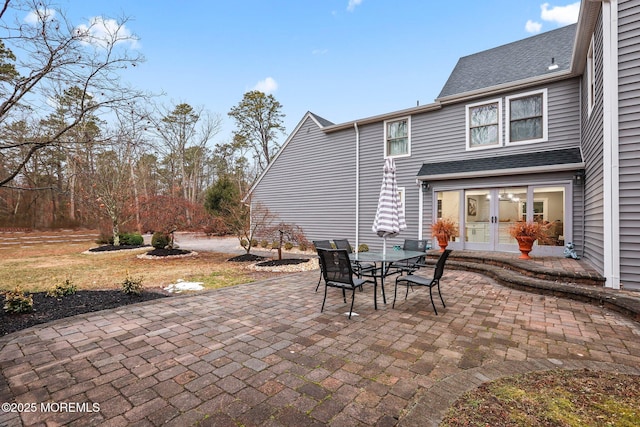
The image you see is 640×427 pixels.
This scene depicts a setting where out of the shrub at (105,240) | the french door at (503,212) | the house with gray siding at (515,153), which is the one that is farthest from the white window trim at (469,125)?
the shrub at (105,240)

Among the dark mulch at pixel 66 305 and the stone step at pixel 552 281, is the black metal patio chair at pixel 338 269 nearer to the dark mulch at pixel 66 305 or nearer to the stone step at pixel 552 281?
the dark mulch at pixel 66 305

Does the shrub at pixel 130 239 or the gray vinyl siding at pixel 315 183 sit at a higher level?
the gray vinyl siding at pixel 315 183

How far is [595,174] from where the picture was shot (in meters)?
5.80

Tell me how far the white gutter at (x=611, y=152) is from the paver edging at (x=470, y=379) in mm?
3081

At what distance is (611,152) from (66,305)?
9238 mm

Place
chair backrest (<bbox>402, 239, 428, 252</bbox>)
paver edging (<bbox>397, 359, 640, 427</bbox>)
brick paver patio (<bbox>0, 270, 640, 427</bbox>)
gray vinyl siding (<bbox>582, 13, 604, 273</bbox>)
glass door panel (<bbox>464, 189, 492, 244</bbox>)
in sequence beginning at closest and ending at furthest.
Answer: paver edging (<bbox>397, 359, 640, 427</bbox>)
brick paver patio (<bbox>0, 270, 640, 427</bbox>)
gray vinyl siding (<bbox>582, 13, 604, 273</bbox>)
chair backrest (<bbox>402, 239, 428, 252</bbox>)
glass door panel (<bbox>464, 189, 492, 244</bbox>)

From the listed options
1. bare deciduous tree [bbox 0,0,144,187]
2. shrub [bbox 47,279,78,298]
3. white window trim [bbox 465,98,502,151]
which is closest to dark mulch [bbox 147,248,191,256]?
shrub [bbox 47,279,78,298]

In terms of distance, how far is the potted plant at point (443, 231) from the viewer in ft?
28.3

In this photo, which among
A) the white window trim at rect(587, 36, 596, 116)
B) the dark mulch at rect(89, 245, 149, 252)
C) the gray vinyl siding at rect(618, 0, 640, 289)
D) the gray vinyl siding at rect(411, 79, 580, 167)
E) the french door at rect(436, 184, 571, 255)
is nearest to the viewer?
the gray vinyl siding at rect(618, 0, 640, 289)

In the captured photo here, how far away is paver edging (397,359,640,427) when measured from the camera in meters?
1.89

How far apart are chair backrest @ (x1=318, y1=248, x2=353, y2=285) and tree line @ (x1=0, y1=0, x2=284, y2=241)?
3.35m

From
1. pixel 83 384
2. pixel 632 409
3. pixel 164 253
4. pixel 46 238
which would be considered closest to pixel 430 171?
pixel 632 409

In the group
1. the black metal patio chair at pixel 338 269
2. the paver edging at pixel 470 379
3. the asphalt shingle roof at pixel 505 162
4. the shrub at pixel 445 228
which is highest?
the asphalt shingle roof at pixel 505 162

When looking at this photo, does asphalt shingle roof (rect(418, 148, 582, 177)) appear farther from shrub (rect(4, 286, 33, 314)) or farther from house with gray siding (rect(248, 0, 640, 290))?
shrub (rect(4, 286, 33, 314))
